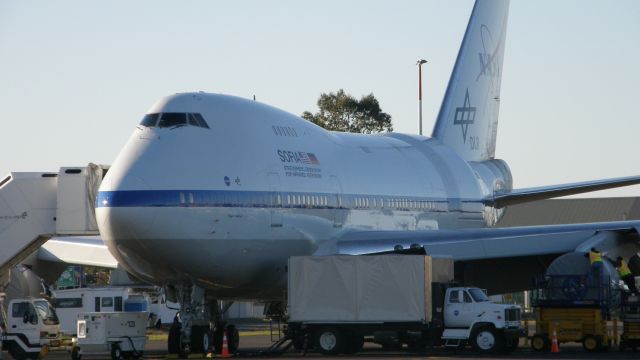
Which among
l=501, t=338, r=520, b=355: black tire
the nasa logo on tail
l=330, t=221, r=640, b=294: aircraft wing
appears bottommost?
l=501, t=338, r=520, b=355: black tire

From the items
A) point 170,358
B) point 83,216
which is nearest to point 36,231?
point 83,216

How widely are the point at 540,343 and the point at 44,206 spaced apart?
1345cm

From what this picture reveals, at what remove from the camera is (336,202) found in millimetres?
32844

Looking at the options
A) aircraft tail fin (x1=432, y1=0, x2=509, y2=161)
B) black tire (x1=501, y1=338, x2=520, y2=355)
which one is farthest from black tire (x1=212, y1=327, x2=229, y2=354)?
aircraft tail fin (x1=432, y1=0, x2=509, y2=161)

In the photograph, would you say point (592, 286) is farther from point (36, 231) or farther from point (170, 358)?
point (36, 231)

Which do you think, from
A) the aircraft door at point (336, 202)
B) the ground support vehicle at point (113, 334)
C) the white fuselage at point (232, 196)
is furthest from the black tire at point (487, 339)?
the ground support vehicle at point (113, 334)

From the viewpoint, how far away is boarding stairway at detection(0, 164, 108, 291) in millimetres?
33500

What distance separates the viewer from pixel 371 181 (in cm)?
3531

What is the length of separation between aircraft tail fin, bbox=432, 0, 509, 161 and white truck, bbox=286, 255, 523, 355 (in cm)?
1672

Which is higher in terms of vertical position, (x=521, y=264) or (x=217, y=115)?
(x=217, y=115)

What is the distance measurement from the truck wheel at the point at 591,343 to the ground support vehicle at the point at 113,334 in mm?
9905

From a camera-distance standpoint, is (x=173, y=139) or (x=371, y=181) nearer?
(x=173, y=139)

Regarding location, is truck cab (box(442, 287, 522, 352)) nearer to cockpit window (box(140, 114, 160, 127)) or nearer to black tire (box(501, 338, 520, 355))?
black tire (box(501, 338, 520, 355))

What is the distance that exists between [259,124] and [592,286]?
8.61 m
